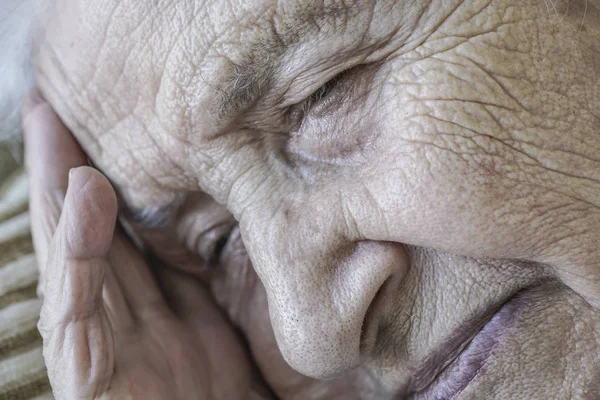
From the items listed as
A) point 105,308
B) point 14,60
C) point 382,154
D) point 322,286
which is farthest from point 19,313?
point 382,154

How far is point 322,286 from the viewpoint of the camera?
689 millimetres

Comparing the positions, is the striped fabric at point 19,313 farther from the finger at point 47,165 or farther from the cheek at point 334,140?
the cheek at point 334,140

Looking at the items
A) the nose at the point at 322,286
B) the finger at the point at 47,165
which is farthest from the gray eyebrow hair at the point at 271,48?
the finger at the point at 47,165

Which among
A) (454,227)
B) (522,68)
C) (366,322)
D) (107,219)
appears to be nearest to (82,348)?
(107,219)

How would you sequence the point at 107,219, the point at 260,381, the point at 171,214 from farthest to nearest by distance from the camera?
the point at 260,381
the point at 171,214
the point at 107,219

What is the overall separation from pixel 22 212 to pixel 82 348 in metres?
0.42

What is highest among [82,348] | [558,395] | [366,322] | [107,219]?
[107,219]

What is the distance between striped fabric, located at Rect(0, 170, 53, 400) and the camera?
0.96 meters

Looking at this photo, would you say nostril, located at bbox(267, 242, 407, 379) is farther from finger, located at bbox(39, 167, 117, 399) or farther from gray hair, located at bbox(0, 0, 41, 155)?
gray hair, located at bbox(0, 0, 41, 155)

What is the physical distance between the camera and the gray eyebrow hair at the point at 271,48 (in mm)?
601

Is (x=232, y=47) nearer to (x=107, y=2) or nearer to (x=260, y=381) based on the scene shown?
(x=107, y=2)

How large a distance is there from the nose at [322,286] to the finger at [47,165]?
0.42 meters

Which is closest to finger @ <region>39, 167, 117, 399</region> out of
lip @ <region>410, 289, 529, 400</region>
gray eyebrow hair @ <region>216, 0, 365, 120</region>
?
gray eyebrow hair @ <region>216, 0, 365, 120</region>

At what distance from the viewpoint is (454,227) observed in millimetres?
586
